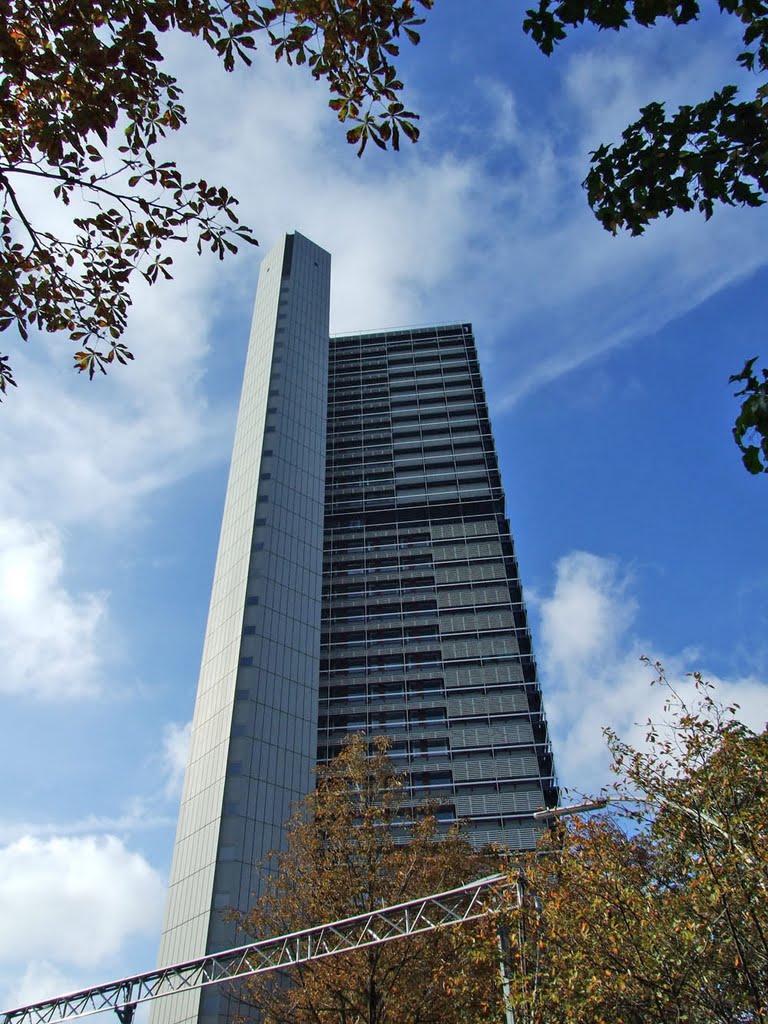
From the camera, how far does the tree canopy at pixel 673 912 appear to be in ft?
37.7

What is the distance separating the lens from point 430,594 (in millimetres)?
66375

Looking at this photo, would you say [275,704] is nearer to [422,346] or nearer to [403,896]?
[403,896]

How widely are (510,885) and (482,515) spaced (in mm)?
55580

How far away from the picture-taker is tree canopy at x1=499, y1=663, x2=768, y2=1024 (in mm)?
11477

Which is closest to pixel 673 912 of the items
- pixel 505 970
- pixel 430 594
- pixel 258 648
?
pixel 505 970

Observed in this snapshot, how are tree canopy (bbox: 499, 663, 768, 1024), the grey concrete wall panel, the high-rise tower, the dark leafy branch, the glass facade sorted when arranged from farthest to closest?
the glass facade, the high-rise tower, the grey concrete wall panel, tree canopy (bbox: 499, 663, 768, 1024), the dark leafy branch

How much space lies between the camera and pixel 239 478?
60.3 meters

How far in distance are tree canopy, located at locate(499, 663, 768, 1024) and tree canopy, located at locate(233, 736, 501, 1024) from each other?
2.58 m

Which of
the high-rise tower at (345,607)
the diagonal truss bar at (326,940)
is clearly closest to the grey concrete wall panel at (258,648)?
the high-rise tower at (345,607)

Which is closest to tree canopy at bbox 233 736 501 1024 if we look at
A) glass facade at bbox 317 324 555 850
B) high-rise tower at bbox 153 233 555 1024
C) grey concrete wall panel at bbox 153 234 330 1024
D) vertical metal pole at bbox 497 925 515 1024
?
vertical metal pole at bbox 497 925 515 1024

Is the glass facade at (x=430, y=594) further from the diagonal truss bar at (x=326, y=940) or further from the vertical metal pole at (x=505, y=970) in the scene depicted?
the vertical metal pole at (x=505, y=970)

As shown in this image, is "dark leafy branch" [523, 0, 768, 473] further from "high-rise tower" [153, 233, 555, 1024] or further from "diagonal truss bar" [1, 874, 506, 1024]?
"high-rise tower" [153, 233, 555, 1024]

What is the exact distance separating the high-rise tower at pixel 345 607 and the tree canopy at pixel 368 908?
19.6m

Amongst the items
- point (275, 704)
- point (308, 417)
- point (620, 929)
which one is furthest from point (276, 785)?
point (620, 929)
